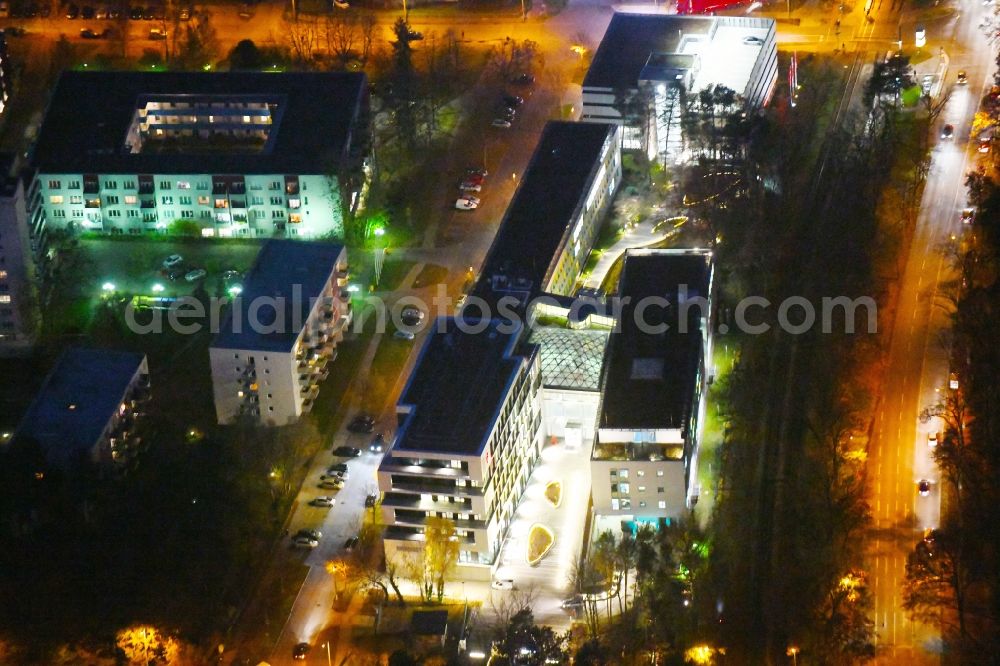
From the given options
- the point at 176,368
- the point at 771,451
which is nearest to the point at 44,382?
the point at 176,368

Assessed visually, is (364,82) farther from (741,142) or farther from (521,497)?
(521,497)

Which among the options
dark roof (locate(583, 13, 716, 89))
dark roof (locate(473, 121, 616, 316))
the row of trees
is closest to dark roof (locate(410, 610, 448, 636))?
dark roof (locate(473, 121, 616, 316))

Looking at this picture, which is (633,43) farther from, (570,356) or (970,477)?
(970,477)

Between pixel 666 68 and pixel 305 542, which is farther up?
pixel 666 68

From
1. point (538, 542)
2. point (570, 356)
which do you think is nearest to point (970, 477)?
point (538, 542)

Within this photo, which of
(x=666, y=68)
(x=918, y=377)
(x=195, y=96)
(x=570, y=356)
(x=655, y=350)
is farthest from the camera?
(x=195, y=96)

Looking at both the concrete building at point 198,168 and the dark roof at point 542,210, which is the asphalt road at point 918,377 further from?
the concrete building at point 198,168
